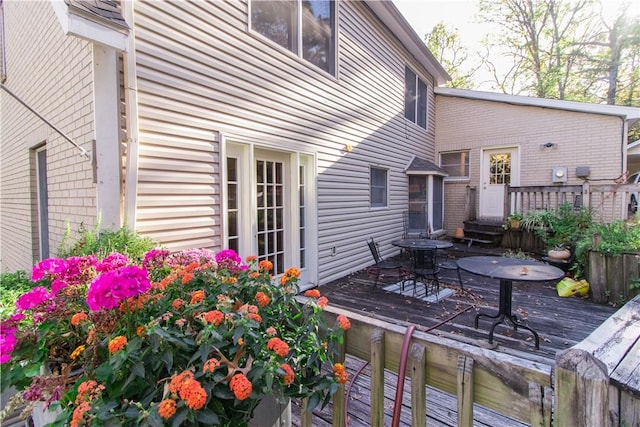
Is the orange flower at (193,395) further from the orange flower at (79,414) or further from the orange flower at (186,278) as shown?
the orange flower at (186,278)

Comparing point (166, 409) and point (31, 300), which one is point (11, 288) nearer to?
point (31, 300)

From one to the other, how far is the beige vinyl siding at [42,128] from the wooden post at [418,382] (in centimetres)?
298

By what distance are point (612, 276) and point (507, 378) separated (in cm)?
503

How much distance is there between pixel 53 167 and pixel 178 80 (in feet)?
6.79

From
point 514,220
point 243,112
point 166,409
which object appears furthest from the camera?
point 514,220

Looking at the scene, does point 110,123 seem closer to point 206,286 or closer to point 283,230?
point 206,286

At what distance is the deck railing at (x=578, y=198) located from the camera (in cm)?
614

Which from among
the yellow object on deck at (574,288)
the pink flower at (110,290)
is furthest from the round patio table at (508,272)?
the pink flower at (110,290)

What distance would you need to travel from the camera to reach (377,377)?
1228mm

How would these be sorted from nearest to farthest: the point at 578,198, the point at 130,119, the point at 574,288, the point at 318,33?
the point at 130,119 → the point at 574,288 → the point at 318,33 → the point at 578,198

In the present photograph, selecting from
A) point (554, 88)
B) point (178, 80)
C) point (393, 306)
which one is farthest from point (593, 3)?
point (178, 80)

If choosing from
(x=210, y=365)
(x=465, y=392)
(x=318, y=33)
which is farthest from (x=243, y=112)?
(x=465, y=392)

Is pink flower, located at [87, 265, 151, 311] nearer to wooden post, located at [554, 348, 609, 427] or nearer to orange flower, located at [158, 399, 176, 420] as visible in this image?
orange flower, located at [158, 399, 176, 420]

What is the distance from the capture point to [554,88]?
1566 centimetres
